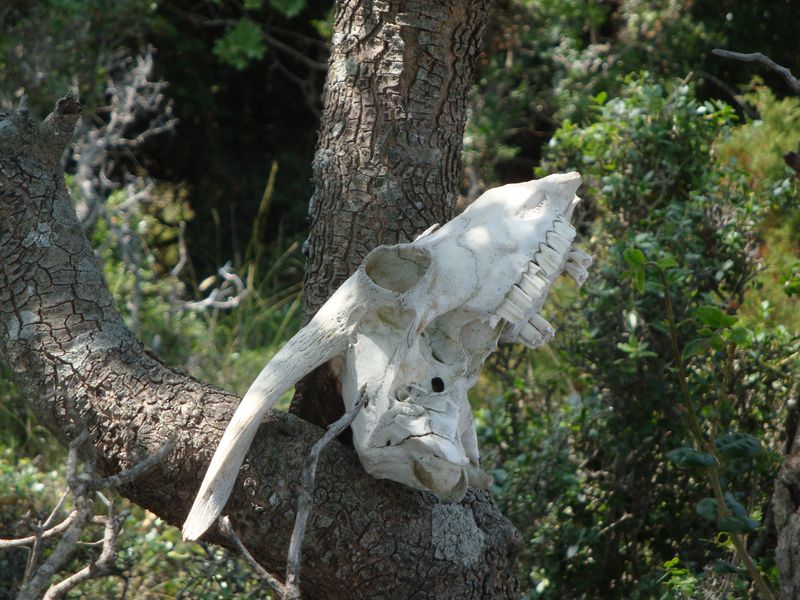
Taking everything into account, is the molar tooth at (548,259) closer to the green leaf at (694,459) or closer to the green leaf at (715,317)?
the green leaf at (715,317)

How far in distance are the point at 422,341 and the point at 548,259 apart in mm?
297

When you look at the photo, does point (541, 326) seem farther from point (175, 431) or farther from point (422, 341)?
point (175, 431)

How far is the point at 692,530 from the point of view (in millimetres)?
2979

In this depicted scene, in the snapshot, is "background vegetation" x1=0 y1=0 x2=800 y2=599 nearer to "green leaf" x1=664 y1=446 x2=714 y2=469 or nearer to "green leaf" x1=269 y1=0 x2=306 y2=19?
"green leaf" x1=664 y1=446 x2=714 y2=469

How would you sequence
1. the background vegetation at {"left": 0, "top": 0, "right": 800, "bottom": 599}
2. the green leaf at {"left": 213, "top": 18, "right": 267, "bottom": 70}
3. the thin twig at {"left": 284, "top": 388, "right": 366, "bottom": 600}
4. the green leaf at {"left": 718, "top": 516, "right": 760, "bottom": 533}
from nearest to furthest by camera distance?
the thin twig at {"left": 284, "top": 388, "right": 366, "bottom": 600}, the green leaf at {"left": 718, "top": 516, "right": 760, "bottom": 533}, the background vegetation at {"left": 0, "top": 0, "right": 800, "bottom": 599}, the green leaf at {"left": 213, "top": 18, "right": 267, "bottom": 70}

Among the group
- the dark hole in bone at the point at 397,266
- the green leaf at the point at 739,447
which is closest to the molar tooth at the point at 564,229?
the dark hole in bone at the point at 397,266

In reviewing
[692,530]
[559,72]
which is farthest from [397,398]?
[559,72]

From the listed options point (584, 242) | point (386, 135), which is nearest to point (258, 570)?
point (386, 135)

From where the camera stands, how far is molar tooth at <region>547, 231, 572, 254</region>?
1.91 meters

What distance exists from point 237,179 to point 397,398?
5.48 metres

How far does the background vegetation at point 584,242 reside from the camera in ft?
9.74

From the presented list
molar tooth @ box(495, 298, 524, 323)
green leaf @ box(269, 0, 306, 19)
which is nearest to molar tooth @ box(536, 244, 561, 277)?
molar tooth @ box(495, 298, 524, 323)

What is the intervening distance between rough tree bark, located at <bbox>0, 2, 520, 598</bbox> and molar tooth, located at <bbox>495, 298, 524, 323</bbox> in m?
0.41

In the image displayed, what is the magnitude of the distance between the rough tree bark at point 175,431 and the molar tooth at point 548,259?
1.49 ft
